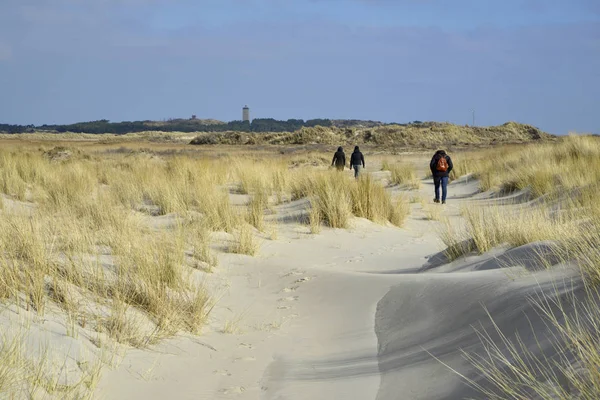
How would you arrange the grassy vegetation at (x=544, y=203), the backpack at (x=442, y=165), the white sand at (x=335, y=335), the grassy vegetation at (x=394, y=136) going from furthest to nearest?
the grassy vegetation at (x=394, y=136) < the backpack at (x=442, y=165) < the grassy vegetation at (x=544, y=203) < the white sand at (x=335, y=335)

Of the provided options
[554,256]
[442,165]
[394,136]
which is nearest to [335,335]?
[554,256]

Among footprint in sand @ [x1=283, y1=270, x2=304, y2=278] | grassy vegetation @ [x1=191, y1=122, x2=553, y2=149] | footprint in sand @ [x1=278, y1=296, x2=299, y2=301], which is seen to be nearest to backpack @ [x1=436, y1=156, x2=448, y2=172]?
footprint in sand @ [x1=283, y1=270, x2=304, y2=278]

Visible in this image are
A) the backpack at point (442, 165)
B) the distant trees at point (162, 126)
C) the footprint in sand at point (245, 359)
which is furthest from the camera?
the distant trees at point (162, 126)

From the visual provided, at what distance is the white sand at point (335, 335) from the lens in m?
4.02

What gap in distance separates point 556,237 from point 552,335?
87.6 inches

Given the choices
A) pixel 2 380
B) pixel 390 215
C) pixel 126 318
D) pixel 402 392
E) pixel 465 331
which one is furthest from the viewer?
pixel 390 215

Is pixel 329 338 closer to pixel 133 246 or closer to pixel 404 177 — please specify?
pixel 133 246

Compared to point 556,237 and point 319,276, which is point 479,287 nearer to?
point 556,237

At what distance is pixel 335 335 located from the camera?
17.7 ft

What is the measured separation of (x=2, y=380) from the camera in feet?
10.2

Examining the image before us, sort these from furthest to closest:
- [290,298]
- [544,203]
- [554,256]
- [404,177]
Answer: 1. [404,177]
2. [544,203]
3. [290,298]
4. [554,256]

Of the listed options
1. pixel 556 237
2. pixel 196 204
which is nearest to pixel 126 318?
Result: pixel 556 237

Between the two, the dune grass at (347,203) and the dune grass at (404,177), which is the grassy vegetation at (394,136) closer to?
the dune grass at (404,177)

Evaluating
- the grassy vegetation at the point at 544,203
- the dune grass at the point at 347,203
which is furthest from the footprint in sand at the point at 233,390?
the dune grass at the point at 347,203
